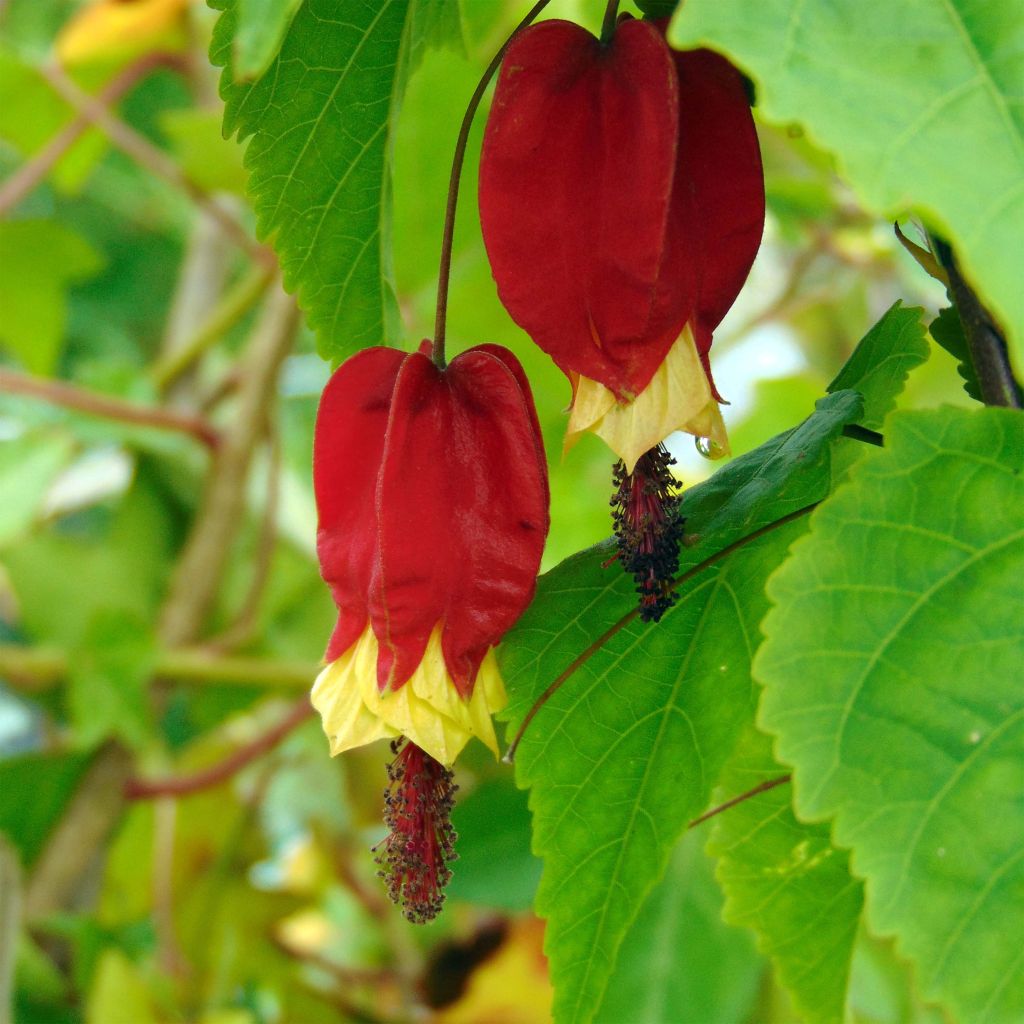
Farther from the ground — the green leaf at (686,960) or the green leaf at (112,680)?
the green leaf at (686,960)

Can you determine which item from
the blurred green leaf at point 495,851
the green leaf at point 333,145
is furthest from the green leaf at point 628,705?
the blurred green leaf at point 495,851

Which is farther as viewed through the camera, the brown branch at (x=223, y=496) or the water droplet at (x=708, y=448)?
the brown branch at (x=223, y=496)

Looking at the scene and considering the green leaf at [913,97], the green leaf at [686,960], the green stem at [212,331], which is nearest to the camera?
the green leaf at [913,97]

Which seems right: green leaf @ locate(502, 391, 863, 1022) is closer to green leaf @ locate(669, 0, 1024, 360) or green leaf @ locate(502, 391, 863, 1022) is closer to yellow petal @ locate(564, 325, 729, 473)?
yellow petal @ locate(564, 325, 729, 473)

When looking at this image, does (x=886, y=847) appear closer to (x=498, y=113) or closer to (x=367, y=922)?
(x=498, y=113)

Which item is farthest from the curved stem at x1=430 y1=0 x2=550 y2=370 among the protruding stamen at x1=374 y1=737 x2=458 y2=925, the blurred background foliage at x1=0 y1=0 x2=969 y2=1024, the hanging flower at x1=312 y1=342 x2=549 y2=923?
the blurred background foliage at x1=0 y1=0 x2=969 y2=1024

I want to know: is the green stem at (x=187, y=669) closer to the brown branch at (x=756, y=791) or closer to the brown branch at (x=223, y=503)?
the brown branch at (x=223, y=503)

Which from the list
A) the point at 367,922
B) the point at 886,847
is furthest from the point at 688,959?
the point at 886,847
